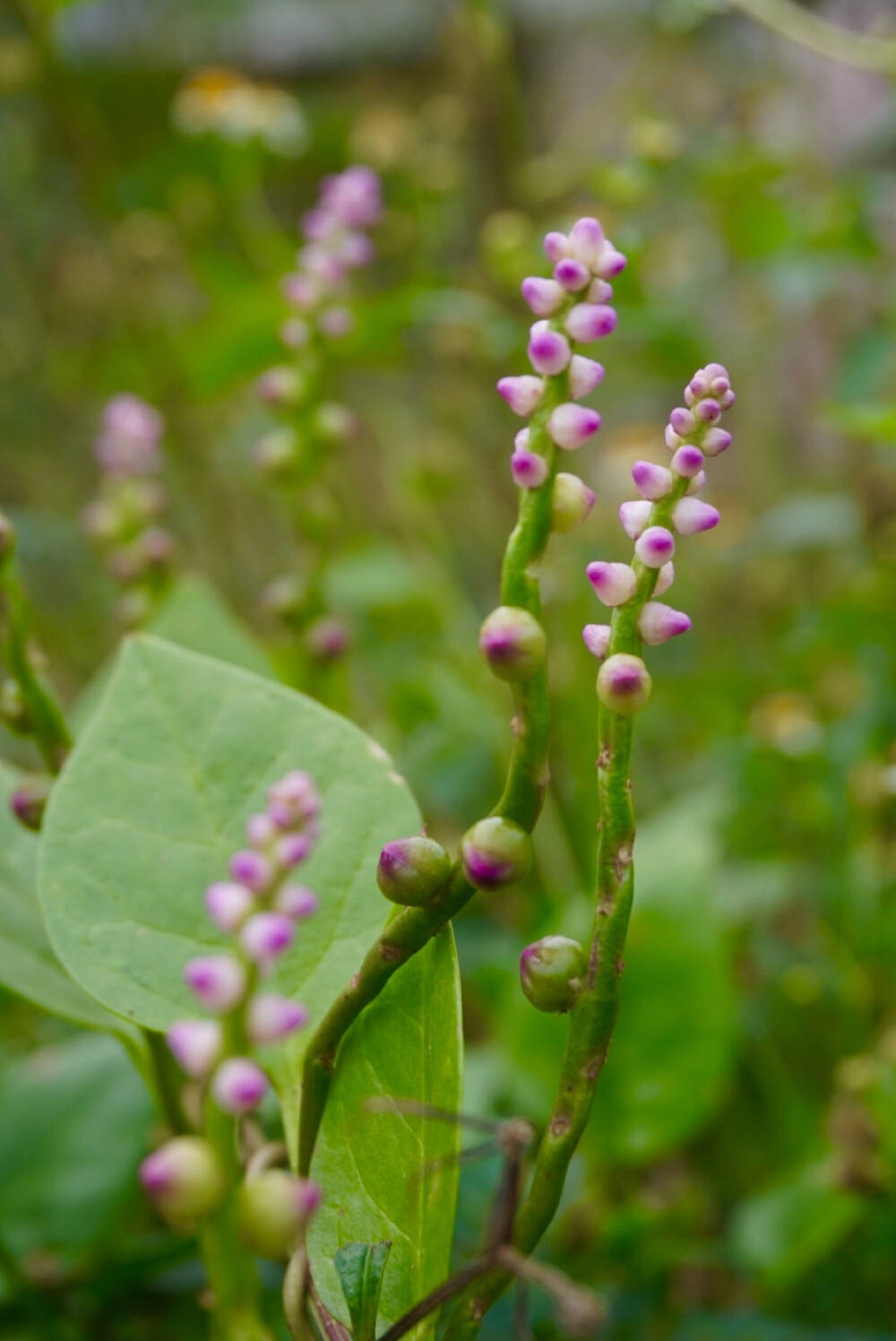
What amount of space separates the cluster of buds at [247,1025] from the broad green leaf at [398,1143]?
5 centimetres

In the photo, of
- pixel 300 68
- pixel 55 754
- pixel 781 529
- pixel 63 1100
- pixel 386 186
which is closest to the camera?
pixel 55 754

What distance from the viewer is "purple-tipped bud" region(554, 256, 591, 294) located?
0.50 feet

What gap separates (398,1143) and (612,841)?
0.06 meters

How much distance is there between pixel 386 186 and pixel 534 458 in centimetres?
112

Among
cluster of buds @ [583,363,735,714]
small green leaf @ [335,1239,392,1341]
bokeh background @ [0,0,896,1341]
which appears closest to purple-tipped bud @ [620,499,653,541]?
cluster of buds @ [583,363,735,714]

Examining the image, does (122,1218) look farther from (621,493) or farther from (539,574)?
(621,493)

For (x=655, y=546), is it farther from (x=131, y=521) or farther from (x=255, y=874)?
(x=131, y=521)

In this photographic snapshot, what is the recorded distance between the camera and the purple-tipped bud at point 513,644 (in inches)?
5.9

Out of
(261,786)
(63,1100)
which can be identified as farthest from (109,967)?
(63,1100)

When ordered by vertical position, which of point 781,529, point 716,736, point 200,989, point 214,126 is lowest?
point 716,736

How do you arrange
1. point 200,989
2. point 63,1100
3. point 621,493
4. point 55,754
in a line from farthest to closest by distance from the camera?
point 621,493 < point 63,1100 < point 55,754 < point 200,989

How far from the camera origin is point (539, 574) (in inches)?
6.3

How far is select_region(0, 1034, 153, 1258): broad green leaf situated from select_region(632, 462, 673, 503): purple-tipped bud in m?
0.31

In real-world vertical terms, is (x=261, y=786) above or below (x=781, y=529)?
above
